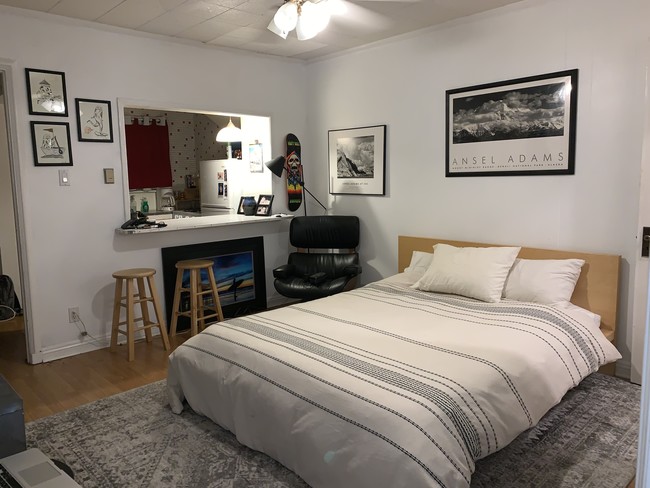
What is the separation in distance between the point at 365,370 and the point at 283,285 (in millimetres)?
2345

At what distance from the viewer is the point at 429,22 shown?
13.0 ft

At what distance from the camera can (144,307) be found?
4039 millimetres

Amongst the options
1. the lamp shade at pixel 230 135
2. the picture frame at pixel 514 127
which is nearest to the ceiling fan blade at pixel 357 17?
the picture frame at pixel 514 127

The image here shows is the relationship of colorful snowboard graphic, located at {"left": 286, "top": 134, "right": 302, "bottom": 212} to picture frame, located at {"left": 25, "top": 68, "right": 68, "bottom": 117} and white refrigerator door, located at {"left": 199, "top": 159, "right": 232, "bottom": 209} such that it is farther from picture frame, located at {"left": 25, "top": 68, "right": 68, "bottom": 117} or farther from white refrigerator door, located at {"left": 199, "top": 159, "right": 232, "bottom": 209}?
picture frame, located at {"left": 25, "top": 68, "right": 68, "bottom": 117}

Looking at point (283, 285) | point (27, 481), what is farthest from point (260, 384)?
A: point (283, 285)

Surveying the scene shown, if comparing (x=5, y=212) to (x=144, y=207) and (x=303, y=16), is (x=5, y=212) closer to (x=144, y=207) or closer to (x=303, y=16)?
(x=144, y=207)

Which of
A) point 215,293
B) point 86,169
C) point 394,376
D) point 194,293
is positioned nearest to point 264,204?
point 215,293

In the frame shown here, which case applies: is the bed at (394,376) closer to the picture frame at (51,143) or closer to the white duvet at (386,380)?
the white duvet at (386,380)

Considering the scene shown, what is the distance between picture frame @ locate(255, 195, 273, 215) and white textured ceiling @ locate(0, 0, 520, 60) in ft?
4.78

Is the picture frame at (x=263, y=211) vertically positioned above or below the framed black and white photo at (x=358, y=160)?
below

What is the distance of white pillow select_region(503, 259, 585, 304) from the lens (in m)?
3.23

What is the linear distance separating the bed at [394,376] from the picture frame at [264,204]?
1826 mm

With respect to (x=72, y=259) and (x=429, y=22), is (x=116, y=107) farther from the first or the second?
(x=429, y=22)

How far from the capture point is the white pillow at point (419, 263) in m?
3.95
